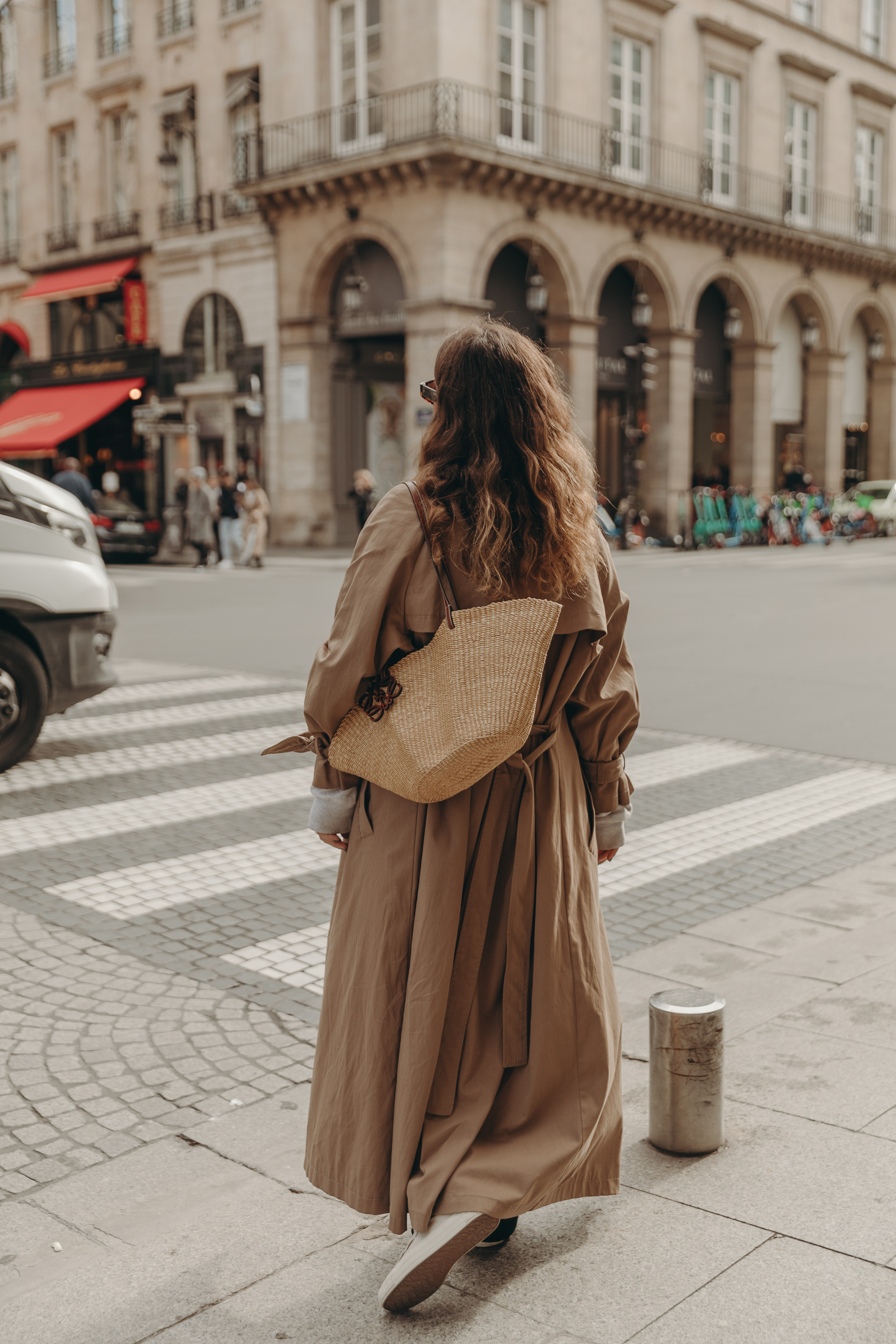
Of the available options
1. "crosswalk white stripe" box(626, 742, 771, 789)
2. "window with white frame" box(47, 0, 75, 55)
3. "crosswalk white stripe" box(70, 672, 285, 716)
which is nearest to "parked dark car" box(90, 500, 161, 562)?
"crosswalk white stripe" box(70, 672, 285, 716)

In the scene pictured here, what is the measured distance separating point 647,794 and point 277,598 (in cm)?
1076

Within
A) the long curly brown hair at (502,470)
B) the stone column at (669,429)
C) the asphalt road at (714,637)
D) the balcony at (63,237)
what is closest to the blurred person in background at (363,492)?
the asphalt road at (714,637)

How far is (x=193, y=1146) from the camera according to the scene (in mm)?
3143

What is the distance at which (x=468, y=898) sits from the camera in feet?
7.98

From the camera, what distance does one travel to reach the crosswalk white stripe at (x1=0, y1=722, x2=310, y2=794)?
7059 millimetres

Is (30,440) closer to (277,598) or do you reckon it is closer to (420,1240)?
(277,598)

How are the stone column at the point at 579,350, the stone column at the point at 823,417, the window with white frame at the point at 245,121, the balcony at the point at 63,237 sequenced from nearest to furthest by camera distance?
1. the stone column at the point at 579,350
2. the window with white frame at the point at 245,121
3. the balcony at the point at 63,237
4. the stone column at the point at 823,417

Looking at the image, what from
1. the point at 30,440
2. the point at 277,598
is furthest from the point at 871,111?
the point at 277,598

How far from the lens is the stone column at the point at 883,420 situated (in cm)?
3947

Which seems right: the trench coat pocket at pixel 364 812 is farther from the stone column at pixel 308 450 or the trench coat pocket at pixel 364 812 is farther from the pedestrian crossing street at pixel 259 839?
the stone column at pixel 308 450

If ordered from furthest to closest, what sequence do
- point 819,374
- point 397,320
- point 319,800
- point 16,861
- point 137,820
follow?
point 819,374
point 397,320
point 137,820
point 16,861
point 319,800

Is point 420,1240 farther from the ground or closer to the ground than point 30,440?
closer to the ground

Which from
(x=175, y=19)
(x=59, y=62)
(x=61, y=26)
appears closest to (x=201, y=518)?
(x=175, y=19)

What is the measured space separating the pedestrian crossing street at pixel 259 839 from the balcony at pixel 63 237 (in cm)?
2792
